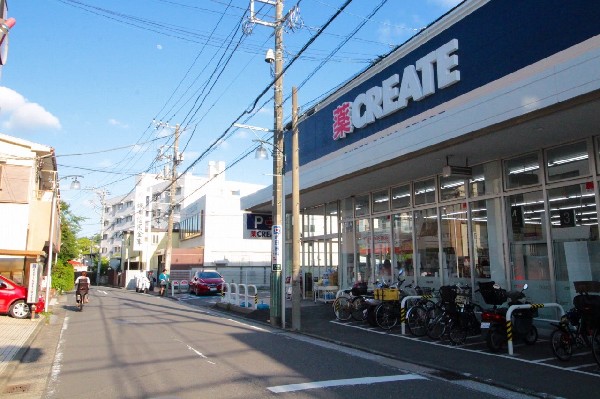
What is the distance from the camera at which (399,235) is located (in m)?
16.6

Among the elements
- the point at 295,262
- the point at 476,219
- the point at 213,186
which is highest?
the point at 213,186

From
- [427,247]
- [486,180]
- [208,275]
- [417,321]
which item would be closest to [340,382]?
[417,321]

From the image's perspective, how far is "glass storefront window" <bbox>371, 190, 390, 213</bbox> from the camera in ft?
56.7

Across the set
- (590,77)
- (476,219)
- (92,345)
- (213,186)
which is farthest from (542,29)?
(213,186)

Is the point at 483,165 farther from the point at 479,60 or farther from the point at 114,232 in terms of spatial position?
the point at 114,232

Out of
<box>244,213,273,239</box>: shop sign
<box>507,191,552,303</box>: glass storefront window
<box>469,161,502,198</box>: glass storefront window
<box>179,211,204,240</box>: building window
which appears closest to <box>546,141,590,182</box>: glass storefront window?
<box>507,191,552,303</box>: glass storefront window

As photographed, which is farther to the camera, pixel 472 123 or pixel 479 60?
pixel 479 60

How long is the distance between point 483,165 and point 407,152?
269 cm

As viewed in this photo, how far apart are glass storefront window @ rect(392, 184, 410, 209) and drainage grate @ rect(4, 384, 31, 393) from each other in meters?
12.0

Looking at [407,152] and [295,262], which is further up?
[407,152]

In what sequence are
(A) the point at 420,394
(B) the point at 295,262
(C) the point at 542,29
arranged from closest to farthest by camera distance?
(A) the point at 420,394
(C) the point at 542,29
(B) the point at 295,262

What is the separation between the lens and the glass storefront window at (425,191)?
50.0 ft

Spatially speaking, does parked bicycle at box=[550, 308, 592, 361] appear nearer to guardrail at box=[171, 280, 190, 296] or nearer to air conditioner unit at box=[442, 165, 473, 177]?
air conditioner unit at box=[442, 165, 473, 177]

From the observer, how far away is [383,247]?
17.4 meters
